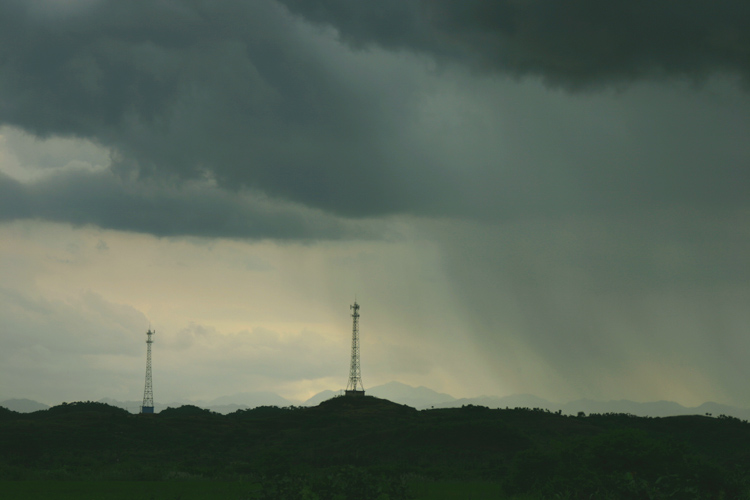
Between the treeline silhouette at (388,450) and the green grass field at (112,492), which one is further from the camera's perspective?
the green grass field at (112,492)

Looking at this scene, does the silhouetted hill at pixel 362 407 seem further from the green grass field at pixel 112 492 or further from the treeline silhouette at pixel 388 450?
the green grass field at pixel 112 492

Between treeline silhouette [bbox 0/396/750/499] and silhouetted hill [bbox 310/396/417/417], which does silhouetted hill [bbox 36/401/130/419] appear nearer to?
treeline silhouette [bbox 0/396/750/499]

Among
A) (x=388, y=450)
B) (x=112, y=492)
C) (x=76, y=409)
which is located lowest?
(x=112, y=492)

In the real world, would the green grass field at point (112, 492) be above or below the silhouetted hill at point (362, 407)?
below

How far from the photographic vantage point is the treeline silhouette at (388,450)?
29203mm

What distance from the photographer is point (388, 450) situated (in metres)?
88.3

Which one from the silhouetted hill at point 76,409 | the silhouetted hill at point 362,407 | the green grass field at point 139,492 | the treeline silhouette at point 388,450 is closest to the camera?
the treeline silhouette at point 388,450

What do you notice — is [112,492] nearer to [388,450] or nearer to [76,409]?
[388,450]

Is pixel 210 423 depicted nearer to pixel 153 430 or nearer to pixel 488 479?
pixel 153 430

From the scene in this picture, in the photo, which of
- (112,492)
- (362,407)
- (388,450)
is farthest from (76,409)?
(112,492)

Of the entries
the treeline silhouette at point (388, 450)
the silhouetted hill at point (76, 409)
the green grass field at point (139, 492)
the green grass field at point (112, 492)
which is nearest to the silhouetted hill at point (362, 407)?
the treeline silhouette at point (388, 450)

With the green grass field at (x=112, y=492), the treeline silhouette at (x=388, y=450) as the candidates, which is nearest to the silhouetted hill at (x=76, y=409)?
the treeline silhouette at (x=388, y=450)

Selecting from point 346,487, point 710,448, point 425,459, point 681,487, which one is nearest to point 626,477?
point 681,487

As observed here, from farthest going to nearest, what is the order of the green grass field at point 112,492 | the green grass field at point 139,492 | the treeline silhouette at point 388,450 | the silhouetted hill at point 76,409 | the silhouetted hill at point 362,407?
the silhouetted hill at point 76,409 < the silhouetted hill at point 362,407 < the green grass field at point 139,492 < the green grass field at point 112,492 < the treeline silhouette at point 388,450
